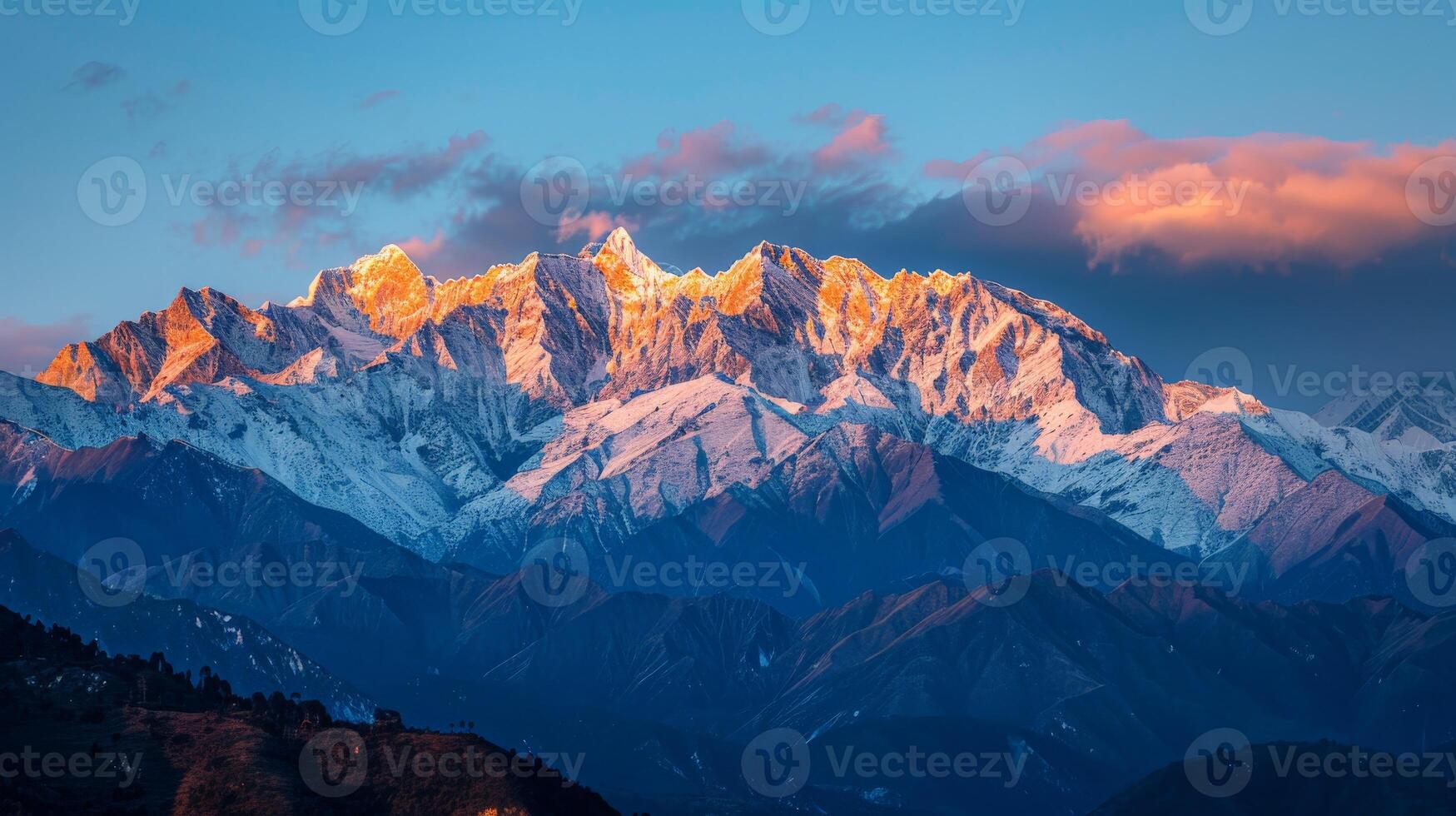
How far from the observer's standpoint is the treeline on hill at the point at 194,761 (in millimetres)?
171875

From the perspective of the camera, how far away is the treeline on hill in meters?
172

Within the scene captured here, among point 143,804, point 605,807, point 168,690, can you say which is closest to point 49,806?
point 143,804

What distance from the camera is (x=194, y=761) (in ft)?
585

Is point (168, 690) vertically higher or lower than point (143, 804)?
higher

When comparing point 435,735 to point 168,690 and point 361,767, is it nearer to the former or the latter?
point 361,767

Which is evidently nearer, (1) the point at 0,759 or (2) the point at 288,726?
(1) the point at 0,759

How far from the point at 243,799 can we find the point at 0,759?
1982 cm

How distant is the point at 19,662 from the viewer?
651 feet

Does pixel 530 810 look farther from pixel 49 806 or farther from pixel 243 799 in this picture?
→ pixel 49 806

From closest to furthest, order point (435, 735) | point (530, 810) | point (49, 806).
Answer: point (49, 806)
point (530, 810)
point (435, 735)

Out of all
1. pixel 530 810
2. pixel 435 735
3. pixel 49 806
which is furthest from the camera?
pixel 435 735

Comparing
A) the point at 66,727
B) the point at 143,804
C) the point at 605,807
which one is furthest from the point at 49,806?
the point at 605,807

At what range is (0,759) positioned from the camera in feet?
576

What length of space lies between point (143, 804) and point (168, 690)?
28.8 meters
